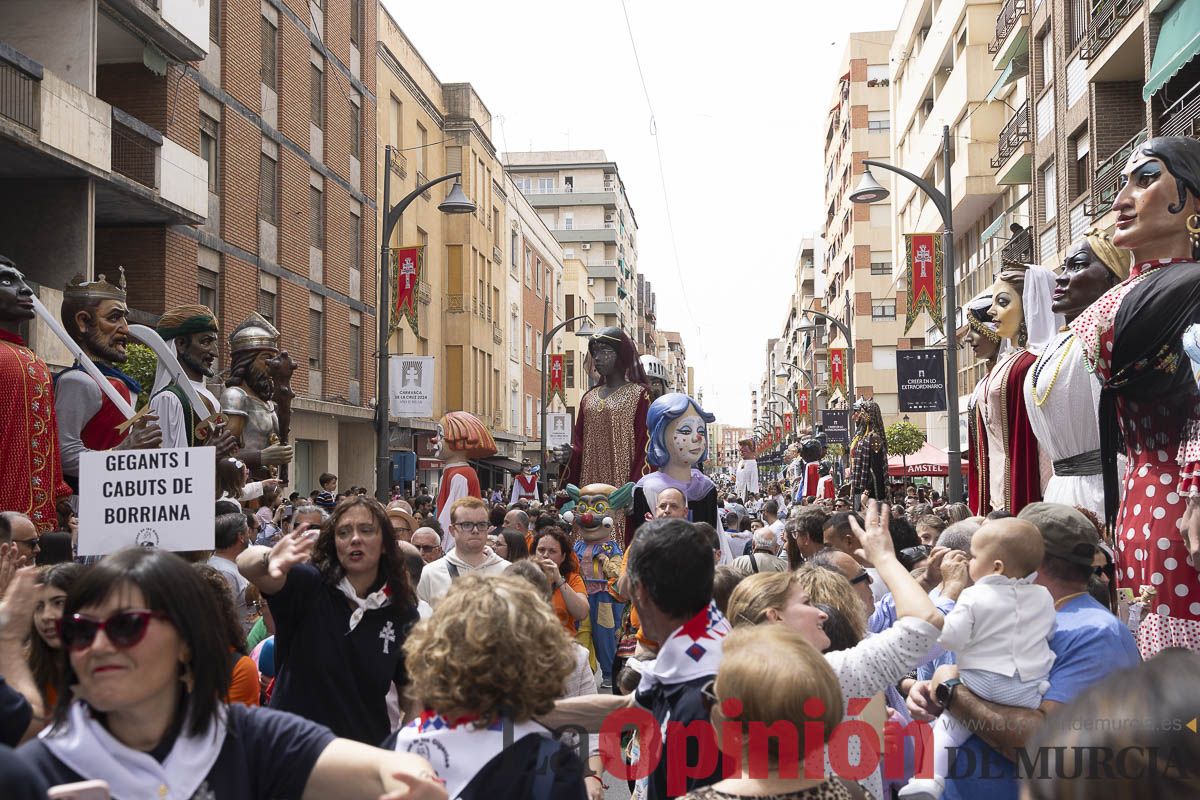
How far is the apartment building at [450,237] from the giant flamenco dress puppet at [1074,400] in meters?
28.5

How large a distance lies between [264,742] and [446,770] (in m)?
0.49

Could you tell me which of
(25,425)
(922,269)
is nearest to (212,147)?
(922,269)

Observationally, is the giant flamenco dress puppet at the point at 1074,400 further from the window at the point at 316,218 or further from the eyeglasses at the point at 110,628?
the window at the point at 316,218

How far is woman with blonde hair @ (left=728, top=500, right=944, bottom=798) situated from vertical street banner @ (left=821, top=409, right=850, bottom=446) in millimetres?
30251

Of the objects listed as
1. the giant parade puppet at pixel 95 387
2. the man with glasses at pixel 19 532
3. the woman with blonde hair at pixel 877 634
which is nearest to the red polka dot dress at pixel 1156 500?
the woman with blonde hair at pixel 877 634

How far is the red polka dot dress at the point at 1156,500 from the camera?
4434 mm

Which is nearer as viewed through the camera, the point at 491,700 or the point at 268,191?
the point at 491,700

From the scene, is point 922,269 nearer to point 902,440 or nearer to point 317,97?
point 902,440

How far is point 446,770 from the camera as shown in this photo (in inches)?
120

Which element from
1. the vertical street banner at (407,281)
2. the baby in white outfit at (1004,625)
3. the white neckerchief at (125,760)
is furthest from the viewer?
the vertical street banner at (407,281)

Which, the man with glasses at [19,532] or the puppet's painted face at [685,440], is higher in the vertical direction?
the puppet's painted face at [685,440]

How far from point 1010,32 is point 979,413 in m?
26.8

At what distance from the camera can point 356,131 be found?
32969 mm

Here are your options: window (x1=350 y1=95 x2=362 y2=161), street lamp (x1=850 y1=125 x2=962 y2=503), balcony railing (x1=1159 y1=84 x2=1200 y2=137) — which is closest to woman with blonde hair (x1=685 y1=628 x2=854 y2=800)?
street lamp (x1=850 y1=125 x2=962 y2=503)
